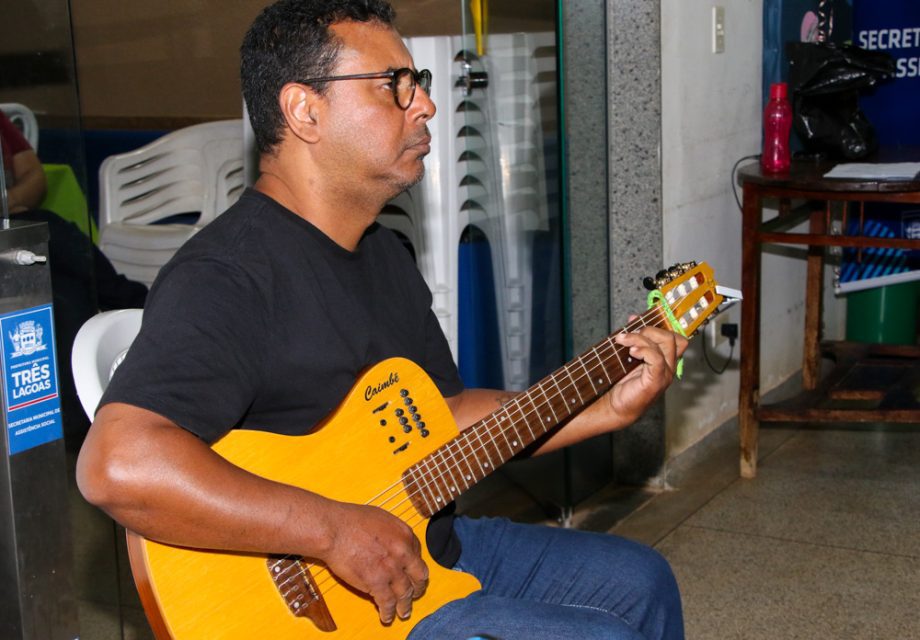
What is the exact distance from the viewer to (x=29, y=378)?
2.02 m

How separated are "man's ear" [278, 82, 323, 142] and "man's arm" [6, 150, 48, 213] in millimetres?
722

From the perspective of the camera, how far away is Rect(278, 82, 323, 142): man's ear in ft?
6.10

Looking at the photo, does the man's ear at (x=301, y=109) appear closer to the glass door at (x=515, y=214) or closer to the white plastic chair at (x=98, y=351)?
the white plastic chair at (x=98, y=351)

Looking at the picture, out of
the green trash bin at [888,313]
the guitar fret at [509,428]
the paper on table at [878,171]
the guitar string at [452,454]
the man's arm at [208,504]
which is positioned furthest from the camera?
the green trash bin at [888,313]

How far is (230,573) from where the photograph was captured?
5.47 feet

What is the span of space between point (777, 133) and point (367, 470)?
273 cm

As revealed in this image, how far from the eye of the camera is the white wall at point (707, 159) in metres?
3.84

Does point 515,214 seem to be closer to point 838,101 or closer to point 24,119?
point 838,101

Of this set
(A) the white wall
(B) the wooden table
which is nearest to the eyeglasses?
(A) the white wall

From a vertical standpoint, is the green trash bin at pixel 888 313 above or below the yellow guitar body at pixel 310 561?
below

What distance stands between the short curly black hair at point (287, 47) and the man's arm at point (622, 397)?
0.63 m

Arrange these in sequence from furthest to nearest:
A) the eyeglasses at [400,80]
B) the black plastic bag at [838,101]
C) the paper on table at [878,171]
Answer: the black plastic bag at [838,101], the paper on table at [878,171], the eyeglasses at [400,80]

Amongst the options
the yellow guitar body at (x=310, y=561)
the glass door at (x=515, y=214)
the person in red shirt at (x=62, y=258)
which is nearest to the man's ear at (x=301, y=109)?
the yellow guitar body at (x=310, y=561)

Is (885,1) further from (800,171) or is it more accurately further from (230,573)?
(230,573)
